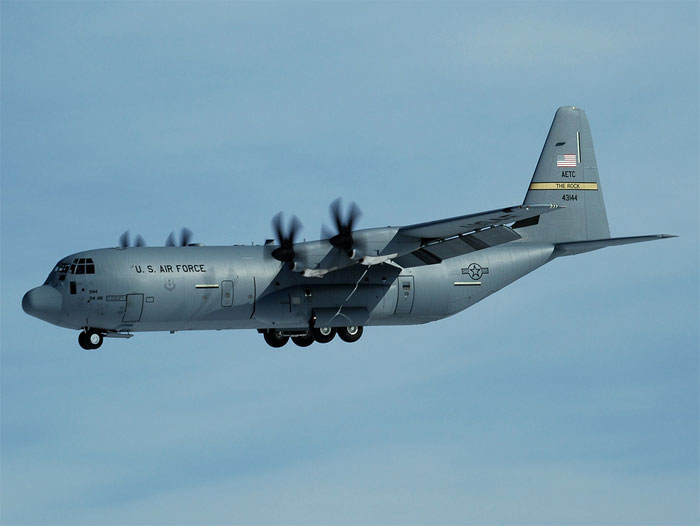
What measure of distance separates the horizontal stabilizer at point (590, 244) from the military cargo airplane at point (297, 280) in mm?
70

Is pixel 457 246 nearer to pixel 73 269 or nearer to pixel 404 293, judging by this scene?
pixel 404 293

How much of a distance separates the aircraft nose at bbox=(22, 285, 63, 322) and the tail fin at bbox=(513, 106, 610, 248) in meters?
15.1

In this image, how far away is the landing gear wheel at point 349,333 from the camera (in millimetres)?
31922

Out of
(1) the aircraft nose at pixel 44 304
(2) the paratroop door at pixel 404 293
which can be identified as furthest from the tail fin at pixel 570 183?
(1) the aircraft nose at pixel 44 304

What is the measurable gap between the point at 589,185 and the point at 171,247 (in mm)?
14401

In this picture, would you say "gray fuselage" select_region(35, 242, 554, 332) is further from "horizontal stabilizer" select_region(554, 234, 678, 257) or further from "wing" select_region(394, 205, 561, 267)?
"horizontal stabilizer" select_region(554, 234, 678, 257)

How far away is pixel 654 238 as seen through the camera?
32.4 metres

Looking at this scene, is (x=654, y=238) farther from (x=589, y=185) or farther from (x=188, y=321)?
(x=188, y=321)

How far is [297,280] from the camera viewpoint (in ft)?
101

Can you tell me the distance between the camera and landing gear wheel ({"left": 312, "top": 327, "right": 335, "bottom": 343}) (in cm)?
3133

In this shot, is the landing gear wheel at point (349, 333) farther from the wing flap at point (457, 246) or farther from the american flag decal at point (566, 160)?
the american flag decal at point (566, 160)

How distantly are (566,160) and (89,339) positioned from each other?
16.7 meters

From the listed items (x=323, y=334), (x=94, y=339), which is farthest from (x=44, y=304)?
(x=323, y=334)

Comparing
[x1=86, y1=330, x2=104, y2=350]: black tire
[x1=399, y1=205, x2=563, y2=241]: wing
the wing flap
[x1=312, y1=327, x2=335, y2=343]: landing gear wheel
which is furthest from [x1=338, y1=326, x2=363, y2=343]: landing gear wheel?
[x1=86, y1=330, x2=104, y2=350]: black tire
